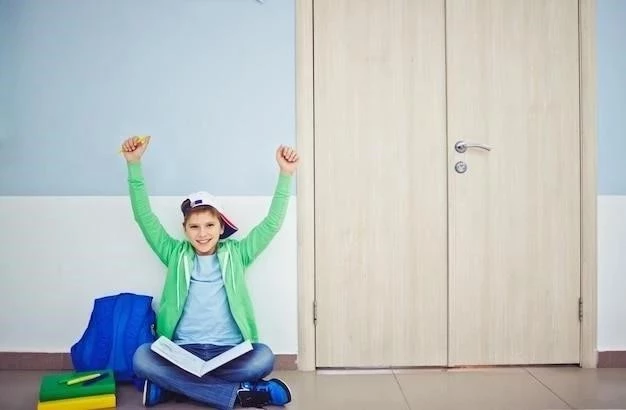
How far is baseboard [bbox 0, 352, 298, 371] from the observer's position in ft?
9.50

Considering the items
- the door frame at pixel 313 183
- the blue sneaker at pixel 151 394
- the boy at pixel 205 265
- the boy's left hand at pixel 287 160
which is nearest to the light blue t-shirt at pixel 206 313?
the boy at pixel 205 265

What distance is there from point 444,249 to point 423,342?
0.43 m

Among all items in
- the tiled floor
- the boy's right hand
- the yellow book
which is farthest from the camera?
the boy's right hand

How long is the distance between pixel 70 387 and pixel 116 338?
32cm

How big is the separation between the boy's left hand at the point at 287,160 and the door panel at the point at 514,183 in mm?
743

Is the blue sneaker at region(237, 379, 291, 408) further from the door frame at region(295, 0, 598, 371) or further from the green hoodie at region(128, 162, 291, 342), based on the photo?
the door frame at region(295, 0, 598, 371)

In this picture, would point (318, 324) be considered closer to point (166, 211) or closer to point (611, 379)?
point (166, 211)

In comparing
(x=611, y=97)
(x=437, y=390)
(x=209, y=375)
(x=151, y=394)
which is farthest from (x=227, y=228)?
(x=611, y=97)

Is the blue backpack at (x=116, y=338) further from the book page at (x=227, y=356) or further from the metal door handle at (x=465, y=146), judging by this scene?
the metal door handle at (x=465, y=146)

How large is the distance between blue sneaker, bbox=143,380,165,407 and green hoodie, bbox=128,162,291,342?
264 mm

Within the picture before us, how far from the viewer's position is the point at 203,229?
262 cm

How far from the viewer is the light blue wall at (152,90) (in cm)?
290

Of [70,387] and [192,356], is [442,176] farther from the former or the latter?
[70,387]

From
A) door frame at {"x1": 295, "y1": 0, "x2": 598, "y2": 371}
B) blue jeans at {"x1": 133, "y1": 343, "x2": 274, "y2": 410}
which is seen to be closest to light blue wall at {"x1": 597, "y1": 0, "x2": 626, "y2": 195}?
door frame at {"x1": 295, "y1": 0, "x2": 598, "y2": 371}
